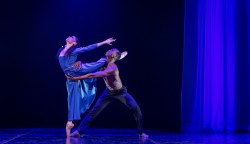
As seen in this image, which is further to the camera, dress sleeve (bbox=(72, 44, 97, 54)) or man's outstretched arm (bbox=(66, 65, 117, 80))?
dress sleeve (bbox=(72, 44, 97, 54))

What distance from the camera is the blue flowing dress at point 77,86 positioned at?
6242 millimetres

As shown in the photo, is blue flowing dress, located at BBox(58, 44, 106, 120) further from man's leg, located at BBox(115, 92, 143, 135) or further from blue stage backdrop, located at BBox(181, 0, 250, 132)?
blue stage backdrop, located at BBox(181, 0, 250, 132)

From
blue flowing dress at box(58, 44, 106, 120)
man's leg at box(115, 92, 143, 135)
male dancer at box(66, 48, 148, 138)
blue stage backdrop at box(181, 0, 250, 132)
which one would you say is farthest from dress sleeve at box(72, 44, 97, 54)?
blue stage backdrop at box(181, 0, 250, 132)

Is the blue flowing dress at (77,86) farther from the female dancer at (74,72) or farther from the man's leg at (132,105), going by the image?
the man's leg at (132,105)

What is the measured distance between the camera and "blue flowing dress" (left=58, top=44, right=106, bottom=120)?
20.5 ft

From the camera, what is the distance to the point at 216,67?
8102mm

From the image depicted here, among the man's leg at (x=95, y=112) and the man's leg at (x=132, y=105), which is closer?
the man's leg at (x=132, y=105)

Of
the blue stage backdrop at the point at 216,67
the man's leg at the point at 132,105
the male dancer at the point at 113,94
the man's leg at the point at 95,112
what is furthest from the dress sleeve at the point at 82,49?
the blue stage backdrop at the point at 216,67

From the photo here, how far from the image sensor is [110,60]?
6.32 meters

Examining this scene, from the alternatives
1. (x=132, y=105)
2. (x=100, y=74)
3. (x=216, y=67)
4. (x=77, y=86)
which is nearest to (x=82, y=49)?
(x=100, y=74)

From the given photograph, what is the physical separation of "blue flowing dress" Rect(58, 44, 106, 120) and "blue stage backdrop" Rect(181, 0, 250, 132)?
98.6 inches

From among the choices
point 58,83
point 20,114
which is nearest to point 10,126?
point 20,114

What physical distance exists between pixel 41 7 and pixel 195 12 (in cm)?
337

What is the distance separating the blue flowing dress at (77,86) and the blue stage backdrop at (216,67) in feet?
8.22
